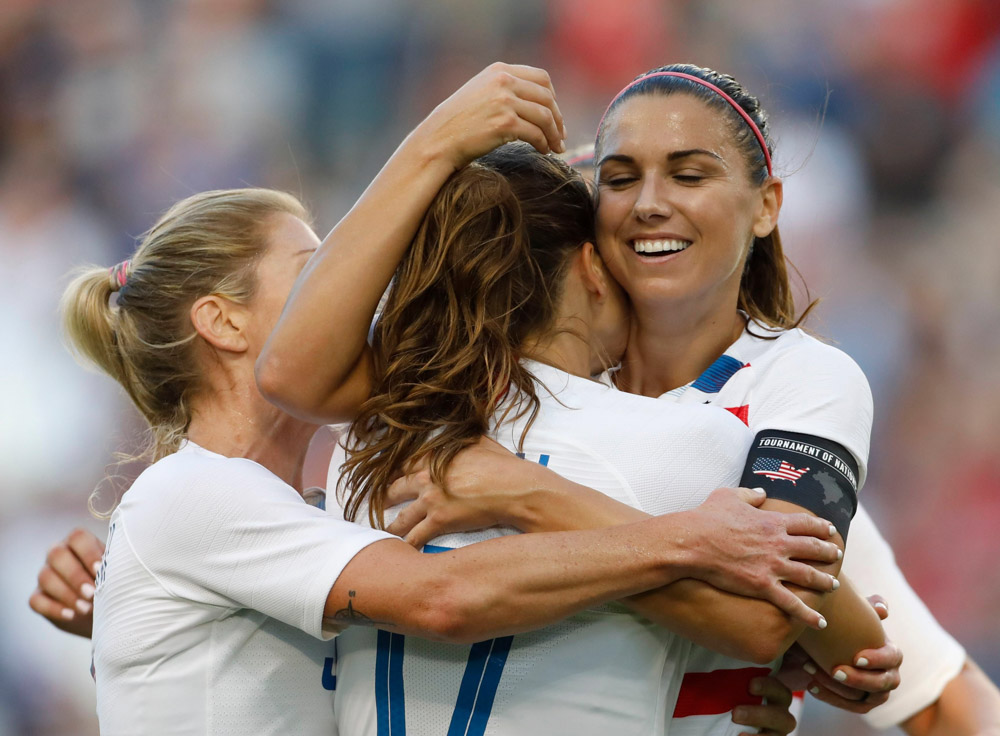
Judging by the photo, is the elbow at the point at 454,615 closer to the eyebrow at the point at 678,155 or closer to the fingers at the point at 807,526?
the fingers at the point at 807,526

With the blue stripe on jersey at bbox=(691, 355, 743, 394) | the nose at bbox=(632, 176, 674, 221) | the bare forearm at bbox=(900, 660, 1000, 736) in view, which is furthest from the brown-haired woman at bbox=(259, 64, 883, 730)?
the bare forearm at bbox=(900, 660, 1000, 736)

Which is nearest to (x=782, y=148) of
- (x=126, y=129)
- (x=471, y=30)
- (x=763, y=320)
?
(x=471, y=30)

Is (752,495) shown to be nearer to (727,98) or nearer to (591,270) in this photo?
(591,270)

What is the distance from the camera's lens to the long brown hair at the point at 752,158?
251cm

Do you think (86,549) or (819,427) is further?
(86,549)

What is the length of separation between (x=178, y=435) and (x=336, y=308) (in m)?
0.69

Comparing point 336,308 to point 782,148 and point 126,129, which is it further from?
point 126,129

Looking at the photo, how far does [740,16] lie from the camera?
676cm

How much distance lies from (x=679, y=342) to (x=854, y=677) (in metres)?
0.90

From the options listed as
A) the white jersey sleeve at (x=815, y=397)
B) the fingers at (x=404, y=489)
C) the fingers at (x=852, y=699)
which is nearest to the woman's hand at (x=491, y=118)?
the fingers at (x=404, y=489)

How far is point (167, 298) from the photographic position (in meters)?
2.55

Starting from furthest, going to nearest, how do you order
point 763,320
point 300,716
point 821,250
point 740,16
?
point 740,16 < point 821,250 < point 763,320 < point 300,716

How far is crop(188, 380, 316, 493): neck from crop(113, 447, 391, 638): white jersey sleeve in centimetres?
31

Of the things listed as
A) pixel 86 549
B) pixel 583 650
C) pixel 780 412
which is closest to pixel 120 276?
pixel 86 549
